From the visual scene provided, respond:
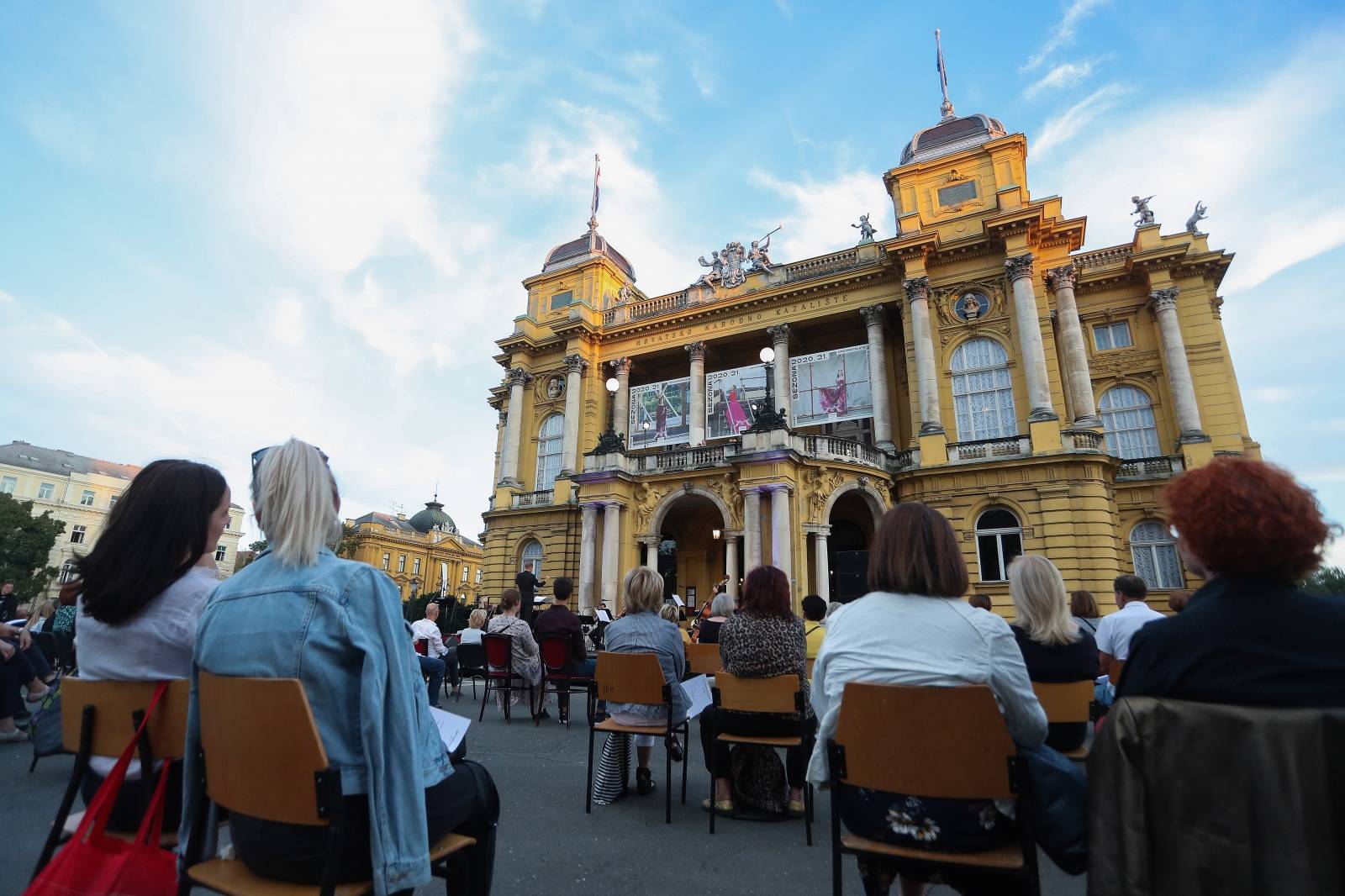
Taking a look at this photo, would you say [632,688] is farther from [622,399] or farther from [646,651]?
[622,399]

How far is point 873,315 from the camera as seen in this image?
22922mm

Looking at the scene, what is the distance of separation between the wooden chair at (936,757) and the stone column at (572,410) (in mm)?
24910

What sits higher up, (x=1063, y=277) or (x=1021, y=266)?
(x=1063, y=277)

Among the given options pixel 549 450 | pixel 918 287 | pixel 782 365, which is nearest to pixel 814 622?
pixel 918 287

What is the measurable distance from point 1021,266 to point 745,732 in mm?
20753

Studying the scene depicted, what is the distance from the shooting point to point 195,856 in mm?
2135

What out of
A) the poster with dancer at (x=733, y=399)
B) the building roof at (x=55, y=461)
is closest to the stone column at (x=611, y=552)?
the poster with dancer at (x=733, y=399)

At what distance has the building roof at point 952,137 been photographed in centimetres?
2278

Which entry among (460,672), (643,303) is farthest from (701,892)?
(643,303)

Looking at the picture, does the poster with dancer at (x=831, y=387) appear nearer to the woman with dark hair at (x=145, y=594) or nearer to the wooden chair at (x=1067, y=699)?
the wooden chair at (x=1067, y=699)

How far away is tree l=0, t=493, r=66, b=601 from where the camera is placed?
36656 mm

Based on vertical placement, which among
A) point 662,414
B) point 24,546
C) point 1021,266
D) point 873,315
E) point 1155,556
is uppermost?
point 1021,266

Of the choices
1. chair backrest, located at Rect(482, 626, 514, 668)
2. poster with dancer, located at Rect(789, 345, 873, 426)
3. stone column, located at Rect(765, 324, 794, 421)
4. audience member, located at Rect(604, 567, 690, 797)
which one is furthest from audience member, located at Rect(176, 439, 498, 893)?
stone column, located at Rect(765, 324, 794, 421)

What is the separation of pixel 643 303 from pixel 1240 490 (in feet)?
91.3
